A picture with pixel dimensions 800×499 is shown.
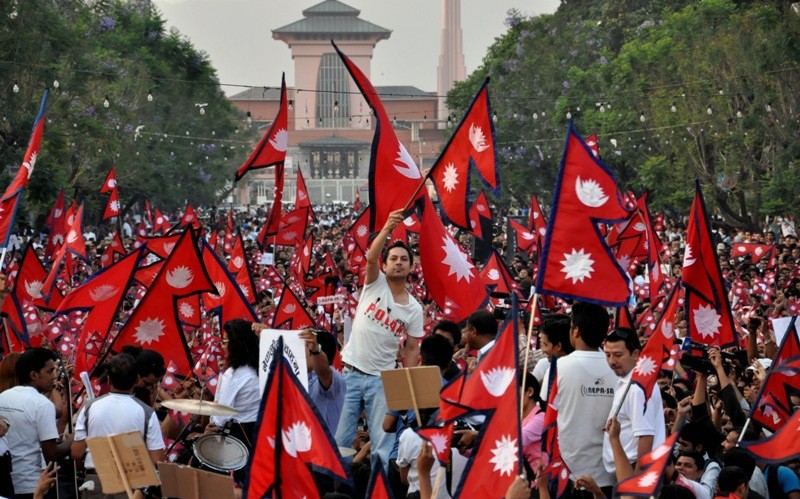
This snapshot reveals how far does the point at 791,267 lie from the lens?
22203 millimetres

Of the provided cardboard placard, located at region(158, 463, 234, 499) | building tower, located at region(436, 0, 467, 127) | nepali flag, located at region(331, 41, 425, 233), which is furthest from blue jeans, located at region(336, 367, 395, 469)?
building tower, located at region(436, 0, 467, 127)

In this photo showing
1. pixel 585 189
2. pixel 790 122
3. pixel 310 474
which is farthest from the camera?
pixel 790 122

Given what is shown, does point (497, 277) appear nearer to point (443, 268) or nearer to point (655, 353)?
point (443, 268)

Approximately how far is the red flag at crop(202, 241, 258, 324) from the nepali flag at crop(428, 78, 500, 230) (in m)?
2.26

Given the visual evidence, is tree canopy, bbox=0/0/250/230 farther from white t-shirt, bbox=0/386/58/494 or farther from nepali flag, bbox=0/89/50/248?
white t-shirt, bbox=0/386/58/494

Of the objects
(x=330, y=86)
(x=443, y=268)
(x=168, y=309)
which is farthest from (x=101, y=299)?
(x=330, y=86)

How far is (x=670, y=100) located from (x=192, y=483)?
3470 cm

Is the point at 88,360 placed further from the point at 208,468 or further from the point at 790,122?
the point at 790,122

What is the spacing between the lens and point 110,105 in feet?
133

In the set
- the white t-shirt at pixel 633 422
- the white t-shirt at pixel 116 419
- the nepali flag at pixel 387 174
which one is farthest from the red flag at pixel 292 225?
the white t-shirt at pixel 633 422

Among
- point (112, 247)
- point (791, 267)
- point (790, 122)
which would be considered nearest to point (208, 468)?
point (112, 247)

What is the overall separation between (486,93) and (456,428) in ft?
8.09

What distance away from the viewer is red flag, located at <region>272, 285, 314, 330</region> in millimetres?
12672

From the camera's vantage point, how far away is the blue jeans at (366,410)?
818 centimetres
